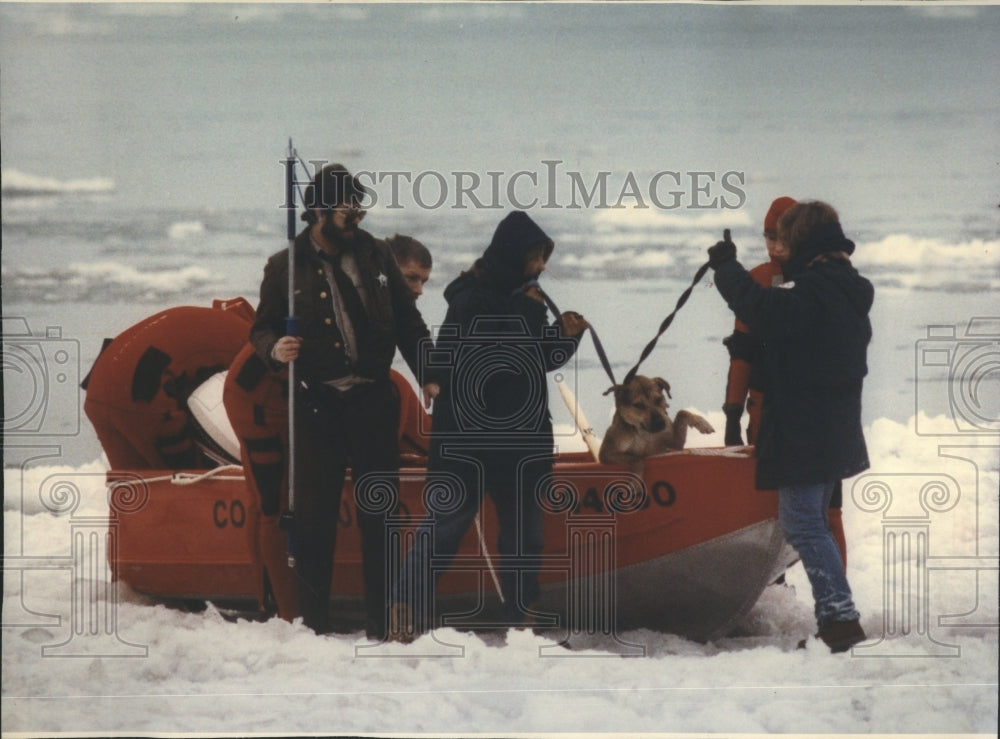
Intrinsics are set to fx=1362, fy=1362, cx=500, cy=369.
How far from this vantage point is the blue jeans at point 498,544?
3834 millimetres

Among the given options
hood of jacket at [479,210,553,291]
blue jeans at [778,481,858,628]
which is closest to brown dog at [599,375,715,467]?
blue jeans at [778,481,858,628]

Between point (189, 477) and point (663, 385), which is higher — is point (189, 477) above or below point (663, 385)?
below

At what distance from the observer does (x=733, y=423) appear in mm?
3857

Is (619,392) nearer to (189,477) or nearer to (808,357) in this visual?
(808,357)

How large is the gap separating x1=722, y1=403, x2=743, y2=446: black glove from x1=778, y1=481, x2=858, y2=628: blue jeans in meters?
0.19

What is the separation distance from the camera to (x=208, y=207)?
3.95m

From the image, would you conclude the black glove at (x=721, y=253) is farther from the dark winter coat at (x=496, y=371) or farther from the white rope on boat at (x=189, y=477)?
the white rope on boat at (x=189, y=477)

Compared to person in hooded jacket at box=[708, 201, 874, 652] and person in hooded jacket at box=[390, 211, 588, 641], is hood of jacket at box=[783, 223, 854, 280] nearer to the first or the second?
person in hooded jacket at box=[708, 201, 874, 652]

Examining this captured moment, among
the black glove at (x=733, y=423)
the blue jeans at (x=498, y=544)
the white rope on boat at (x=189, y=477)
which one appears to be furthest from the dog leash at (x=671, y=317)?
the white rope on boat at (x=189, y=477)

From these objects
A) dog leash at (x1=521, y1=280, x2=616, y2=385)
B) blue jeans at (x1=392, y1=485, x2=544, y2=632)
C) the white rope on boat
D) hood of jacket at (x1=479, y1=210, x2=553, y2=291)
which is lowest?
blue jeans at (x1=392, y1=485, x2=544, y2=632)

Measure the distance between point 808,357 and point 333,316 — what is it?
4.34 feet

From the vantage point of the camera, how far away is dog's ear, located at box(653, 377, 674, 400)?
12.6ft

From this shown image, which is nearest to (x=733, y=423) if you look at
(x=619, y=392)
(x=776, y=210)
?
(x=619, y=392)

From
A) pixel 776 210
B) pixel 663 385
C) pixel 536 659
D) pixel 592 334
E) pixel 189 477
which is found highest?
pixel 776 210
